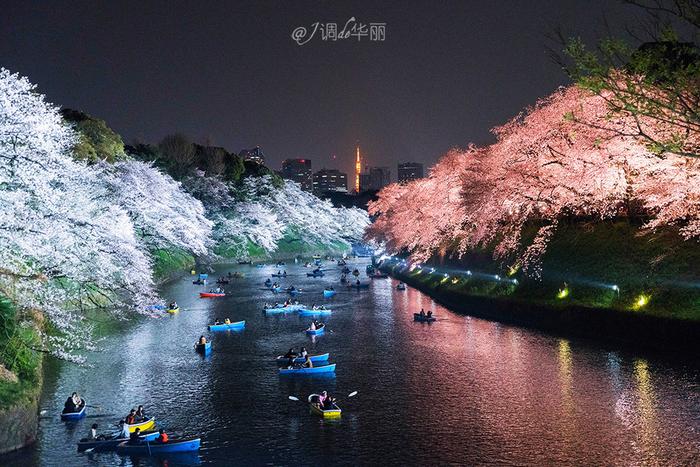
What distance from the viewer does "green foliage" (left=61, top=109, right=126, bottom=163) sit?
1879 inches

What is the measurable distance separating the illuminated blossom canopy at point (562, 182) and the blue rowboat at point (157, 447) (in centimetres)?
1720

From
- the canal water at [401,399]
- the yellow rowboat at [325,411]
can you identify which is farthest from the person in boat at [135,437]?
the yellow rowboat at [325,411]

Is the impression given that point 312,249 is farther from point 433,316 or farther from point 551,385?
point 551,385

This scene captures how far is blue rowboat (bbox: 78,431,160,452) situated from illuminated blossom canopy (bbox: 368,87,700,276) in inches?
708

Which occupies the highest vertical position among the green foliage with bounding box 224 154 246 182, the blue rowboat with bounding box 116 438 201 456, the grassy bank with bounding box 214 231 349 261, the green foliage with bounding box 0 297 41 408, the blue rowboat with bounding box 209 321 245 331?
the green foliage with bounding box 224 154 246 182

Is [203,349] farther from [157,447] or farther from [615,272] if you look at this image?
[615,272]

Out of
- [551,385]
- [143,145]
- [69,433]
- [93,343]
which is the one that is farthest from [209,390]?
[143,145]

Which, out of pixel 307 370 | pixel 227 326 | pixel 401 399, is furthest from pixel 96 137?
pixel 401 399

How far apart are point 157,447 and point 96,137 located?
40.7m

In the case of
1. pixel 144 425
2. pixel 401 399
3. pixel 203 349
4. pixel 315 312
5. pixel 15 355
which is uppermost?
pixel 15 355

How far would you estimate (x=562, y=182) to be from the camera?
33.9m

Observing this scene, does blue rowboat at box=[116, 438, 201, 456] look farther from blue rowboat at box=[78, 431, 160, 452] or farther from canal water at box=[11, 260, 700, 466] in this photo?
canal water at box=[11, 260, 700, 466]

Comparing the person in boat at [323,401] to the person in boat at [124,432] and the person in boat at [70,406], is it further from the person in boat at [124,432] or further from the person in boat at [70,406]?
the person in boat at [70,406]

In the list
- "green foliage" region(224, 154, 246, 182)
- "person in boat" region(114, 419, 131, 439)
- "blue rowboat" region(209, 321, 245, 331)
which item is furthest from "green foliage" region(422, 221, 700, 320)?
"green foliage" region(224, 154, 246, 182)
